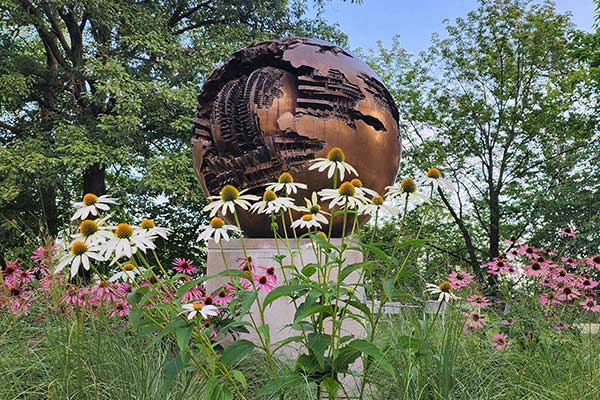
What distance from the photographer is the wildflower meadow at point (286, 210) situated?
252cm

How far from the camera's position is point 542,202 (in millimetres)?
11789

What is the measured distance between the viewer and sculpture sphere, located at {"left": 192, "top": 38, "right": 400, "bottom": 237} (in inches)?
157

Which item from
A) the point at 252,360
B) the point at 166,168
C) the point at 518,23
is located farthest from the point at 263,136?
the point at 518,23

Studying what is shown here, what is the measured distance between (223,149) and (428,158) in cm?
1030

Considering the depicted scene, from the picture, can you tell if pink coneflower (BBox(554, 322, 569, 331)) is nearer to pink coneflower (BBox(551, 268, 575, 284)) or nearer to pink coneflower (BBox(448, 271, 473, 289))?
pink coneflower (BBox(551, 268, 575, 284))

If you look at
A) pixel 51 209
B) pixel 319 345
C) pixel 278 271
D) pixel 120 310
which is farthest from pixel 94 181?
pixel 319 345

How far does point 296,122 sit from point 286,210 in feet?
3.14

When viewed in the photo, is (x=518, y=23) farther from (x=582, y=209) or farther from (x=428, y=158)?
(x=582, y=209)

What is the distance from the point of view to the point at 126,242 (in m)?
1.72

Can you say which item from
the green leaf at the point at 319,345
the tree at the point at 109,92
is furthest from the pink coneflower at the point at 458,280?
the tree at the point at 109,92

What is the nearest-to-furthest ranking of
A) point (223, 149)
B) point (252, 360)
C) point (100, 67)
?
point (252, 360) < point (223, 149) < point (100, 67)

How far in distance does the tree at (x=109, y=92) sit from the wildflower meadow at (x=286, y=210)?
5 centimetres

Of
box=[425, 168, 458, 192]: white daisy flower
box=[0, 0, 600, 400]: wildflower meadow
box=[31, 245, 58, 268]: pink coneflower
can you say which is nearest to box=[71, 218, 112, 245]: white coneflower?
box=[0, 0, 600, 400]: wildflower meadow

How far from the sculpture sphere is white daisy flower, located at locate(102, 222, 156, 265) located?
2234 millimetres
